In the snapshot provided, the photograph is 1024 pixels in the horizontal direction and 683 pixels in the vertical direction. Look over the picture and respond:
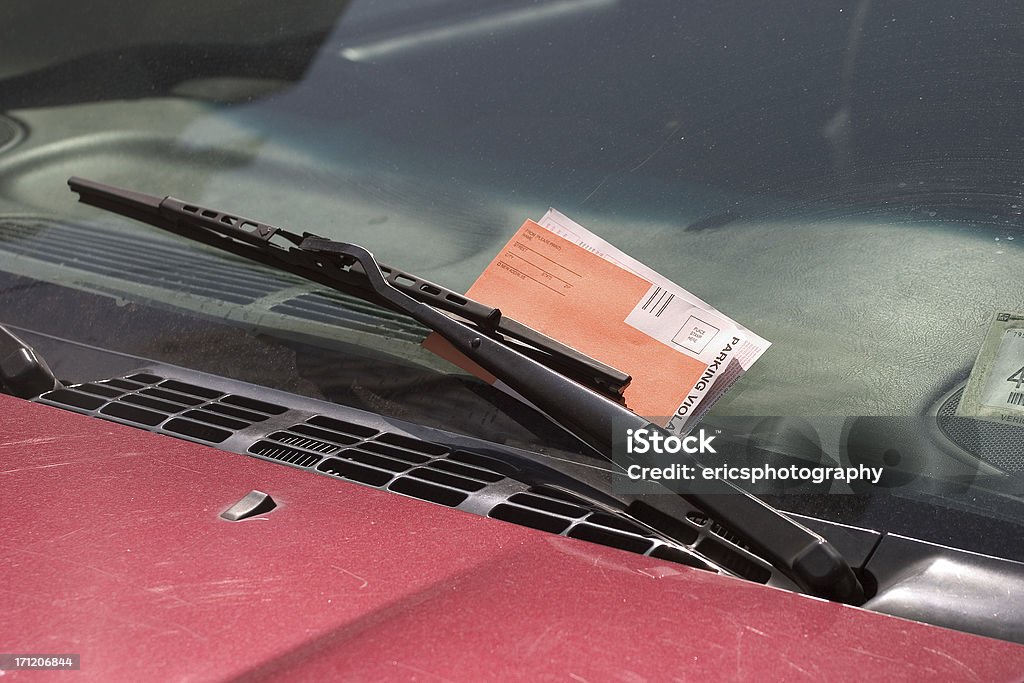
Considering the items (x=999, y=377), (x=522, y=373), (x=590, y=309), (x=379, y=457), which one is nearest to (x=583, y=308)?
(x=590, y=309)

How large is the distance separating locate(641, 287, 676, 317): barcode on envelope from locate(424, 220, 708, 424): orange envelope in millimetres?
11

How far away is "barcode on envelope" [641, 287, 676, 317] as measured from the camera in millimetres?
1137

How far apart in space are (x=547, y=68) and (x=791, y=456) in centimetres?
58

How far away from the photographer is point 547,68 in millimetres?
1311

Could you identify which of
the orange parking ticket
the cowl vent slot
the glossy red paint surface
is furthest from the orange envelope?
the glossy red paint surface

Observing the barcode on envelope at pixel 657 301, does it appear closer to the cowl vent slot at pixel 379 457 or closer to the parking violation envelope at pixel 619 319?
the parking violation envelope at pixel 619 319

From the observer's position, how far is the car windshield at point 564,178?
107 centimetres

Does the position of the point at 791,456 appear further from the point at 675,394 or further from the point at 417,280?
the point at 417,280

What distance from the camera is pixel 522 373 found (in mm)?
1066

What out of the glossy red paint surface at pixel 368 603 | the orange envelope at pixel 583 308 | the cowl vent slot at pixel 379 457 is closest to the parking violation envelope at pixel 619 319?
the orange envelope at pixel 583 308

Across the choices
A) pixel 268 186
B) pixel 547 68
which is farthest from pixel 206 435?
pixel 547 68

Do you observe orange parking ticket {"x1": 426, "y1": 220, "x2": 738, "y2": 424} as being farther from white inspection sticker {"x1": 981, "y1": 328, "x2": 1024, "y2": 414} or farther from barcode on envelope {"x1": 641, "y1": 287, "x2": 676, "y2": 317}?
white inspection sticker {"x1": 981, "y1": 328, "x2": 1024, "y2": 414}

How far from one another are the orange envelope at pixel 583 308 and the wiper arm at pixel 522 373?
0.05 m
